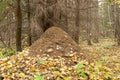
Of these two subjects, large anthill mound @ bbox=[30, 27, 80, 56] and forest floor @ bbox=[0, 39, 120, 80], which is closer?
forest floor @ bbox=[0, 39, 120, 80]

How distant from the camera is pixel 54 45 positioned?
9406mm

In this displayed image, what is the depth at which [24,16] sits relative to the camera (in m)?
16.0

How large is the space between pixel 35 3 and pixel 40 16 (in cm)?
76

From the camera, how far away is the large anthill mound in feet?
29.6

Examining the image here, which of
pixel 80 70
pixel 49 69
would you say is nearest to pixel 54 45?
pixel 49 69

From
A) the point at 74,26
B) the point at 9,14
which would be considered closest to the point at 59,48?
the point at 74,26

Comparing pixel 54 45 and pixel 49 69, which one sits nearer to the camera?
Answer: pixel 49 69

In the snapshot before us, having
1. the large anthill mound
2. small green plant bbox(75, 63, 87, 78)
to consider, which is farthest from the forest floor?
the large anthill mound

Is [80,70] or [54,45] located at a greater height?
→ [54,45]

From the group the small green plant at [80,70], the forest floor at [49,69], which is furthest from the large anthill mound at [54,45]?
the small green plant at [80,70]

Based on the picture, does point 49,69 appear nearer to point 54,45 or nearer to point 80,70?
point 80,70

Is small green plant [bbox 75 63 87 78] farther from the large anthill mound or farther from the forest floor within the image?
the large anthill mound

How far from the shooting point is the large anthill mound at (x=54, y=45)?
9.03 meters

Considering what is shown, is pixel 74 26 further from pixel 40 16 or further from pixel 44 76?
pixel 44 76
